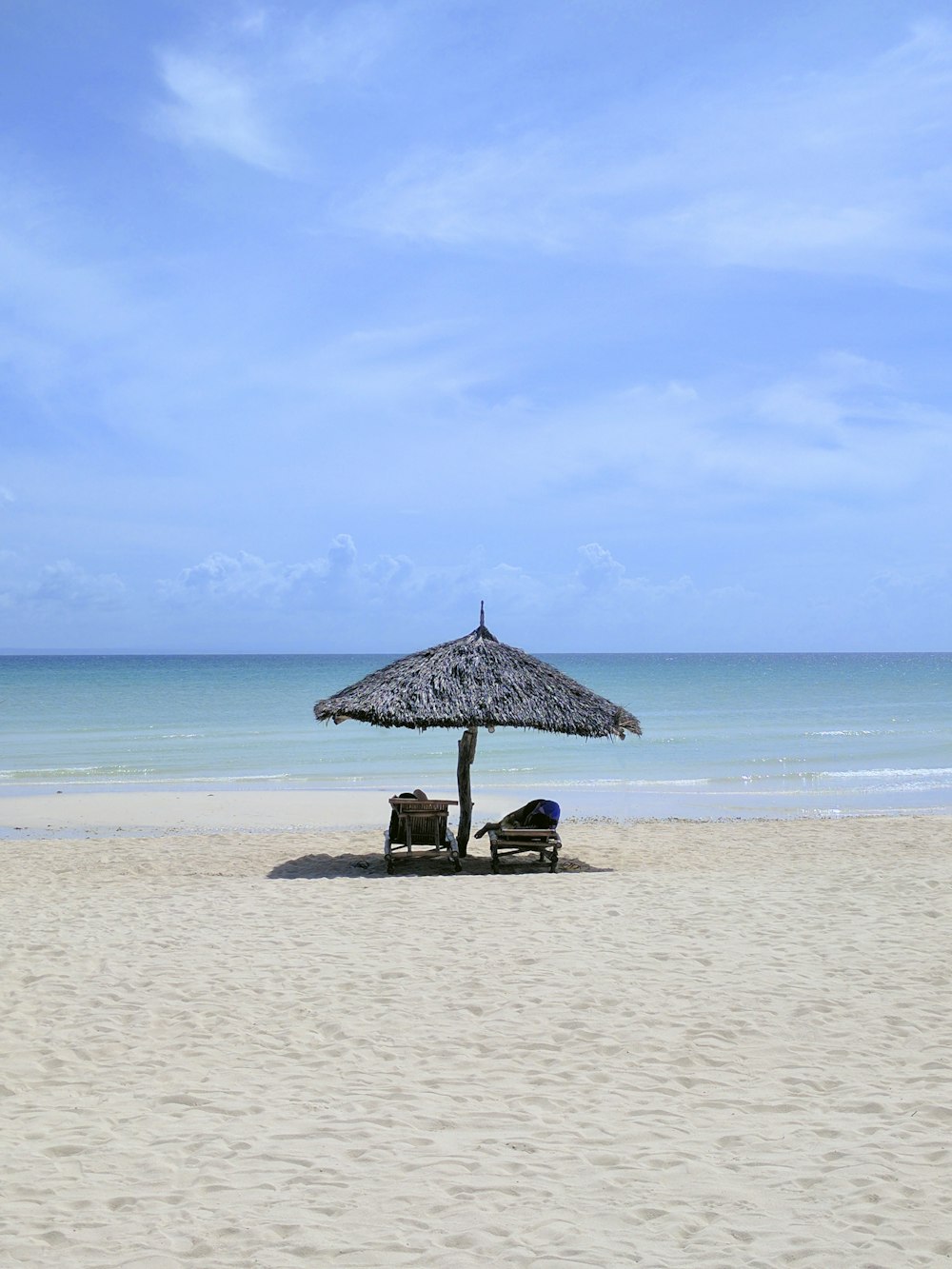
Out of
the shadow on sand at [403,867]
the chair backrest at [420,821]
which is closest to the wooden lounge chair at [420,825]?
the chair backrest at [420,821]

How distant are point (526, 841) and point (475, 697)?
Result: 1520mm

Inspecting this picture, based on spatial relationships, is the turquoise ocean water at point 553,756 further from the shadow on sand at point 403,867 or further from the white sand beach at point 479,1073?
the white sand beach at point 479,1073

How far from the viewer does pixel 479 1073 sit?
5.18 metres

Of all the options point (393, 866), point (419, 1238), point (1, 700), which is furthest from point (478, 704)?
point (1, 700)

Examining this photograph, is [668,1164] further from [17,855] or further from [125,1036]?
[17,855]

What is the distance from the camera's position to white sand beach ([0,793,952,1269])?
366 centimetres

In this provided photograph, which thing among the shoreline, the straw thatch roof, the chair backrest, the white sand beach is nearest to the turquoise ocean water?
the shoreline

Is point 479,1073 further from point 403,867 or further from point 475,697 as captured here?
point 403,867

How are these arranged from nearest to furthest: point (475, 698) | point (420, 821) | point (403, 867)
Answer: point (475, 698)
point (420, 821)
point (403, 867)

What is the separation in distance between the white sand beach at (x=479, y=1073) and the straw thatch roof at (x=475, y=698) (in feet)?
5.48

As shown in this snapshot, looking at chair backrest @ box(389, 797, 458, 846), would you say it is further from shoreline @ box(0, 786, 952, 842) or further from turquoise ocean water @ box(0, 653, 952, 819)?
turquoise ocean water @ box(0, 653, 952, 819)

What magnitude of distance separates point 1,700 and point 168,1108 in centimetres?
4175

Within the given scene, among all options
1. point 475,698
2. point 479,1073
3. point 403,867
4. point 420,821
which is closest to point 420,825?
point 420,821

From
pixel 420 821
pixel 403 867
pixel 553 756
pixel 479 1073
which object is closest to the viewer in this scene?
pixel 479 1073
